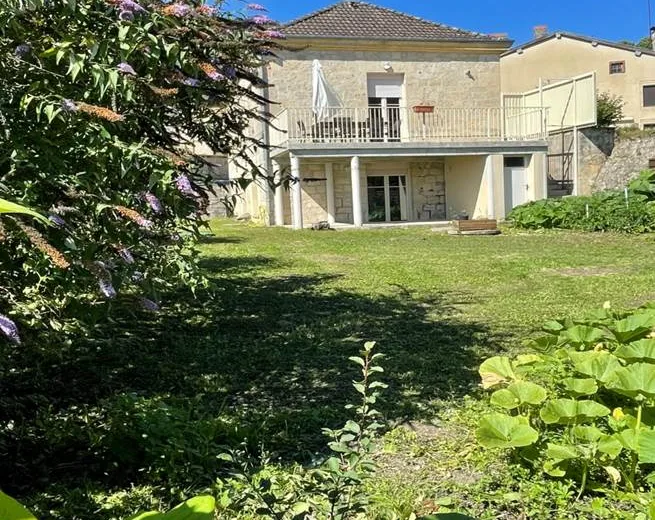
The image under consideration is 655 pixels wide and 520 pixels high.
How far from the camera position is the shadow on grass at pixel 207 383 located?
8.97 feet

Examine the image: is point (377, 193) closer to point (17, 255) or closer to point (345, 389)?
point (345, 389)

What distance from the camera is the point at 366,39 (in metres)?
19.4

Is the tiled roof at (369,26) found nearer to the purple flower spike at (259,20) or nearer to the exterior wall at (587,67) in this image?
the exterior wall at (587,67)

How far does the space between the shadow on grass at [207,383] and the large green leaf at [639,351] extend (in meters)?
1.02

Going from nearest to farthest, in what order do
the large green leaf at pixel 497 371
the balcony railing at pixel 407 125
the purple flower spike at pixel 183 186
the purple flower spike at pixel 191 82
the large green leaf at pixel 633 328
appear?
the purple flower spike at pixel 183 186 < the purple flower spike at pixel 191 82 < the large green leaf at pixel 497 371 < the large green leaf at pixel 633 328 < the balcony railing at pixel 407 125

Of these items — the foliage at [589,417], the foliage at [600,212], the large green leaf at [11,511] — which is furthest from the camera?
the foliage at [600,212]

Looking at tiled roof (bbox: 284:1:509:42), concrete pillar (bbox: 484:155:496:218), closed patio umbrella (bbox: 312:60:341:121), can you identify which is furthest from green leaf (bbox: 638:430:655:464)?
tiled roof (bbox: 284:1:509:42)

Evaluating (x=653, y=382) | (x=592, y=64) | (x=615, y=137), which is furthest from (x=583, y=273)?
(x=592, y=64)

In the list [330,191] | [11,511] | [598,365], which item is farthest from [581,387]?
[330,191]

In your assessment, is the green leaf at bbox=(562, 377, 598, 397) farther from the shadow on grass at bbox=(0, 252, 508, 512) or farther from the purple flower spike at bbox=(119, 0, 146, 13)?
the purple flower spike at bbox=(119, 0, 146, 13)

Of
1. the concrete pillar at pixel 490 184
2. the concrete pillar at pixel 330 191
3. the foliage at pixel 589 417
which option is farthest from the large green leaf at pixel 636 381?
the concrete pillar at pixel 330 191

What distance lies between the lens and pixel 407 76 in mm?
19984

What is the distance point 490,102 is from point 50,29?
1983cm

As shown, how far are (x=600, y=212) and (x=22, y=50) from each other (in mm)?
14738
